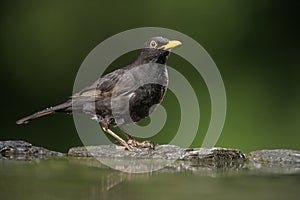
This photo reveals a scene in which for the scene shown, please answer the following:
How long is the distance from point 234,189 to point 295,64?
2.94 m

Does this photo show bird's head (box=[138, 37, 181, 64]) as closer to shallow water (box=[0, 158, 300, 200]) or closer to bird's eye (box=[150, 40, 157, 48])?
bird's eye (box=[150, 40, 157, 48])

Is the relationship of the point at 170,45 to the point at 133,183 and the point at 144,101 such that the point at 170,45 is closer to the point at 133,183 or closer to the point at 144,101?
the point at 144,101

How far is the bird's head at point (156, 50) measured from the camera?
2.98 m

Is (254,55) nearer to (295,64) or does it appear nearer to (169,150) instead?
(295,64)

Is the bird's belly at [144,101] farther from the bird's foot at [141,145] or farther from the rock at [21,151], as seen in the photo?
the rock at [21,151]

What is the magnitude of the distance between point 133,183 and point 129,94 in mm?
953

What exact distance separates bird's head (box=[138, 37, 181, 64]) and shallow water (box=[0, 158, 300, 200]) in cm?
75

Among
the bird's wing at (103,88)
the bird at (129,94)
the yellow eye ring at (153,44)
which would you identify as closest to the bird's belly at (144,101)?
the bird at (129,94)

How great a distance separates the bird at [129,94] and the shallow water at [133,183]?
0.46 metres

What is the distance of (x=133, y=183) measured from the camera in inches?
78.2

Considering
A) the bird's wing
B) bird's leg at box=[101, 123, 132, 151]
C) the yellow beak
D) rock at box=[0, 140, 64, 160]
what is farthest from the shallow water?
the yellow beak

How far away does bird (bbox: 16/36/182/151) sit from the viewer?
2.87 m

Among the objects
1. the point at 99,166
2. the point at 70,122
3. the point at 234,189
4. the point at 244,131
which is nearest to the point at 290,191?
the point at 234,189

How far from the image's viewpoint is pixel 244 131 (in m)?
4.56
